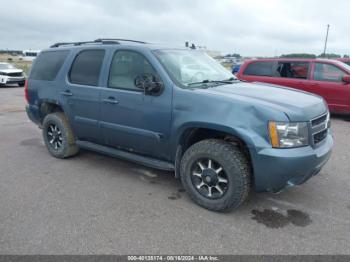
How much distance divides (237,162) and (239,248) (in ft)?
2.73

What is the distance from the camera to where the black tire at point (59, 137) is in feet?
16.0

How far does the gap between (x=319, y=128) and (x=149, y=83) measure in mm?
1942

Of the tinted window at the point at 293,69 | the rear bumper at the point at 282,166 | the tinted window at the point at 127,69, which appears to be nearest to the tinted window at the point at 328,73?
the tinted window at the point at 293,69

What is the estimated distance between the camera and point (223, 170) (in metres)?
3.31

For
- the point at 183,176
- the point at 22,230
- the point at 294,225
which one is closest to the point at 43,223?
the point at 22,230

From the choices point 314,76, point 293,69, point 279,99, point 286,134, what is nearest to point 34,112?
point 279,99

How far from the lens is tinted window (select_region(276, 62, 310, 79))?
8672 mm

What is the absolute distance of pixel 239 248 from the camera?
2.73m

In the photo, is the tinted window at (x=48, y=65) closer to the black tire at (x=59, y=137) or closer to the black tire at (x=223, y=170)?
the black tire at (x=59, y=137)

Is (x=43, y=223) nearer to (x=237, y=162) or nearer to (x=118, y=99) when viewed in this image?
(x=118, y=99)

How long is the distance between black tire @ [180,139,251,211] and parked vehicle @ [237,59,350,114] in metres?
6.19

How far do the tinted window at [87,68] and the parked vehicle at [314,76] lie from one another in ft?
19.7

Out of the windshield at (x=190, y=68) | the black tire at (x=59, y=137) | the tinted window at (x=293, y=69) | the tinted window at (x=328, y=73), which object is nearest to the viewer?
the windshield at (x=190, y=68)

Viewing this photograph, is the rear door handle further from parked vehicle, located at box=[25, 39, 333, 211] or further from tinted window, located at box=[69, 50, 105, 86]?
tinted window, located at box=[69, 50, 105, 86]
